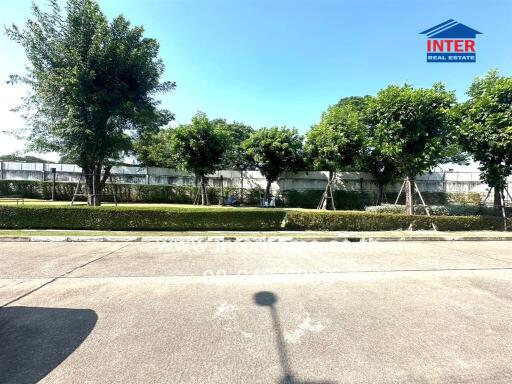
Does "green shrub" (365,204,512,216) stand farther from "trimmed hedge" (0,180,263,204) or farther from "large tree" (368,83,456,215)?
"trimmed hedge" (0,180,263,204)

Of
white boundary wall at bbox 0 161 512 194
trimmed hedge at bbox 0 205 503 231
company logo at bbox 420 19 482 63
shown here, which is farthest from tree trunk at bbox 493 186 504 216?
white boundary wall at bbox 0 161 512 194

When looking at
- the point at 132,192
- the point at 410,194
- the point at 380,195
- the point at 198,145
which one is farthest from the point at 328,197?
the point at 132,192

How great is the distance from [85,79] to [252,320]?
13.8m

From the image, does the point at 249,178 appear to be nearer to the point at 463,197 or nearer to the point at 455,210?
the point at 455,210

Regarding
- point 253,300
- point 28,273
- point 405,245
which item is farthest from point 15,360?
point 405,245

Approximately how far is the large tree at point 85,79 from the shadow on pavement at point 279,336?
12708 millimetres

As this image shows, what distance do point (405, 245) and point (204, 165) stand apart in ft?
45.1

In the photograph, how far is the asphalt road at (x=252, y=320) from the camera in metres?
2.40

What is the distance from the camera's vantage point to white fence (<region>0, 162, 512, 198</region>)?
70.2 ft

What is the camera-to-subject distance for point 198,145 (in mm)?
18078

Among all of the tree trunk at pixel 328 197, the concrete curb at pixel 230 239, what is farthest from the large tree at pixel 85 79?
the tree trunk at pixel 328 197

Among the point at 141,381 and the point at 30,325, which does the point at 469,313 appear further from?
the point at 30,325

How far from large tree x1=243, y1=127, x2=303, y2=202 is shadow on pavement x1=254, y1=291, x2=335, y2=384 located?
15.1m

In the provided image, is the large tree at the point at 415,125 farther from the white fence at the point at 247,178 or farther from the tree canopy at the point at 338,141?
the white fence at the point at 247,178
